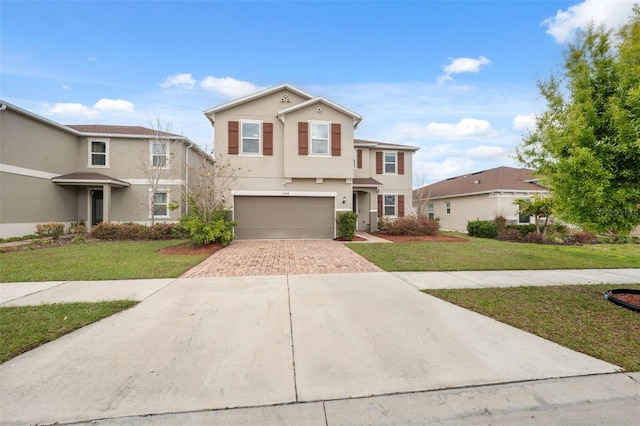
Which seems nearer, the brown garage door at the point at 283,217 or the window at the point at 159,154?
the brown garage door at the point at 283,217

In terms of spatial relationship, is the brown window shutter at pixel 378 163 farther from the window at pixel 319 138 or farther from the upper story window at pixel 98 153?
the upper story window at pixel 98 153

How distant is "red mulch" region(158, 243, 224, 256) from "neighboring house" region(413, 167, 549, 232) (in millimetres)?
12331

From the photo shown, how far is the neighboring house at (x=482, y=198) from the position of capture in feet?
63.1

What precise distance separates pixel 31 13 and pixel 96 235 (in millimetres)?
9297

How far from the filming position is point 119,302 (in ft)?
15.9

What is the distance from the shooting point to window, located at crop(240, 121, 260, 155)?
13.8m

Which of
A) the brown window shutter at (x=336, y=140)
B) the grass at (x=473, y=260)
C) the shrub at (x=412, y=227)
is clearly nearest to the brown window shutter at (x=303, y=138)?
the brown window shutter at (x=336, y=140)

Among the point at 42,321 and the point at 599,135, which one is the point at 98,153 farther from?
the point at 599,135

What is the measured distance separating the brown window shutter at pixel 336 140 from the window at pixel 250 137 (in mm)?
3779

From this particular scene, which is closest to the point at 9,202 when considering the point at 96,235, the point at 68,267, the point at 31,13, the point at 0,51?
the point at 96,235

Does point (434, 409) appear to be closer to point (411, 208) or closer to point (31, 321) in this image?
point (31, 321)

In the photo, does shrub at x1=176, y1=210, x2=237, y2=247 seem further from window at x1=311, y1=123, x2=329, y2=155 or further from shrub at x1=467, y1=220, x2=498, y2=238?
shrub at x1=467, y1=220, x2=498, y2=238

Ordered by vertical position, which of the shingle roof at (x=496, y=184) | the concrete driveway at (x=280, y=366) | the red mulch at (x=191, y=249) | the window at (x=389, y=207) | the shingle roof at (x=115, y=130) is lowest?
the concrete driveway at (x=280, y=366)

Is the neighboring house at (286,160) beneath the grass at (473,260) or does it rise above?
above
